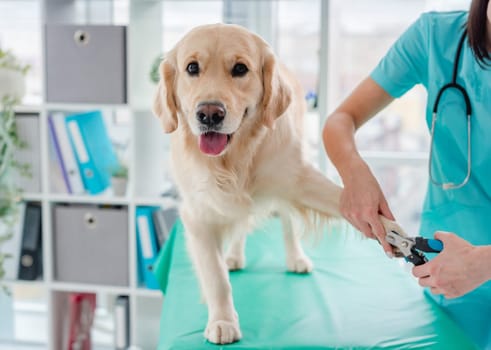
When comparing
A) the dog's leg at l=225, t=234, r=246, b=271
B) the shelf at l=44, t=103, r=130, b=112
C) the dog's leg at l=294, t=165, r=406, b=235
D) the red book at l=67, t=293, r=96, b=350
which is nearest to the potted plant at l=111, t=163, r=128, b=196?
the shelf at l=44, t=103, r=130, b=112

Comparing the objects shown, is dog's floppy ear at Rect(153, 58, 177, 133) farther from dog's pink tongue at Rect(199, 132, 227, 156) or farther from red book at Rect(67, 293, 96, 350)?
red book at Rect(67, 293, 96, 350)

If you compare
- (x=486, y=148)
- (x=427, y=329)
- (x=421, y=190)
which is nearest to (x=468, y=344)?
(x=427, y=329)

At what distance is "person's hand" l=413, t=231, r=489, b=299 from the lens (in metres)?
0.93

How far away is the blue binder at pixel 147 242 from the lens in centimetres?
239

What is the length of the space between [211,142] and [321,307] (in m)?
0.45

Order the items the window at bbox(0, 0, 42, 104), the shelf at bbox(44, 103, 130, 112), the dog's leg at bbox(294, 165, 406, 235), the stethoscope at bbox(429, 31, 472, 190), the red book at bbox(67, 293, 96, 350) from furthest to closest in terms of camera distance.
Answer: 1. the window at bbox(0, 0, 42, 104)
2. the red book at bbox(67, 293, 96, 350)
3. the shelf at bbox(44, 103, 130, 112)
4. the dog's leg at bbox(294, 165, 406, 235)
5. the stethoscope at bbox(429, 31, 472, 190)

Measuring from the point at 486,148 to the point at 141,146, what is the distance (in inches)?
60.5

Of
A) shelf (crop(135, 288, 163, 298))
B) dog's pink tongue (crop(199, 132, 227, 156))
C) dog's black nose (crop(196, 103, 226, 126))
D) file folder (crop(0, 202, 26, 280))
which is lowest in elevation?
shelf (crop(135, 288, 163, 298))

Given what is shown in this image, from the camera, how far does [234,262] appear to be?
62.2 inches

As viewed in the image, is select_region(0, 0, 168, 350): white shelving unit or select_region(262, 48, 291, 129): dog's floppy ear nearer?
select_region(262, 48, 291, 129): dog's floppy ear

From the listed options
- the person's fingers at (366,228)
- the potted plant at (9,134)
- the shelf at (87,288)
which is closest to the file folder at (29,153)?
the potted plant at (9,134)

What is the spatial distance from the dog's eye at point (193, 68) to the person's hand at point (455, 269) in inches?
23.9

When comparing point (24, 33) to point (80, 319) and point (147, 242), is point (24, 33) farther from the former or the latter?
point (80, 319)

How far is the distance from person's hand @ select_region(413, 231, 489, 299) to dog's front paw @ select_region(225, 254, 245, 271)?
688mm
